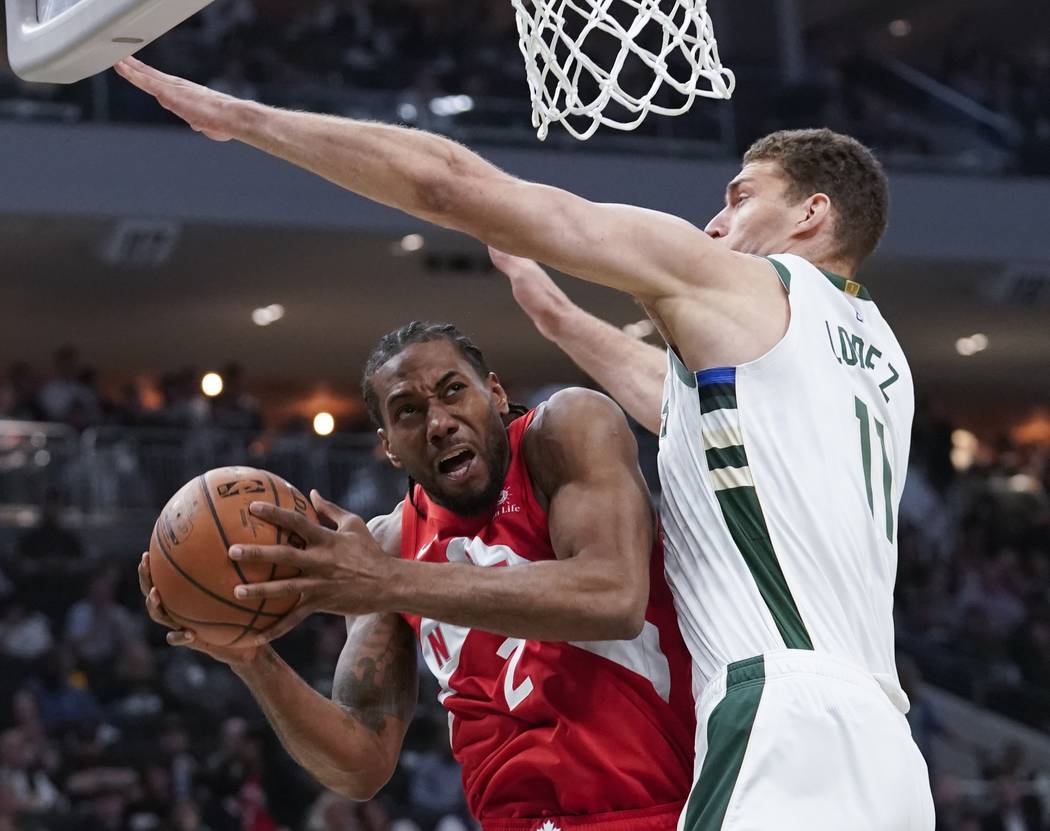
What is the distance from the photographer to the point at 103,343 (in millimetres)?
16984

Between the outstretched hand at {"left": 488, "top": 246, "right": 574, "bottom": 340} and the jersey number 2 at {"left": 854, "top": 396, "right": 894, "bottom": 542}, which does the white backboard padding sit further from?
the jersey number 2 at {"left": 854, "top": 396, "right": 894, "bottom": 542}

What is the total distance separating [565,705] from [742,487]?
0.73 metres

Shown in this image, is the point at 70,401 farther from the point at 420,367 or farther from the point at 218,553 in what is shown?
the point at 218,553

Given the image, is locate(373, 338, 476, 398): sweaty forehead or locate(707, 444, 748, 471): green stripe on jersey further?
locate(373, 338, 476, 398): sweaty forehead

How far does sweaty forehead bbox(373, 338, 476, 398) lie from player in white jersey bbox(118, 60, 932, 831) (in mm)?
463

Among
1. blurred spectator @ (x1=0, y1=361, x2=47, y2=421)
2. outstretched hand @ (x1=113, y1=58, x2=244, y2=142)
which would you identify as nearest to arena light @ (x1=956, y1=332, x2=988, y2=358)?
blurred spectator @ (x1=0, y1=361, x2=47, y2=421)

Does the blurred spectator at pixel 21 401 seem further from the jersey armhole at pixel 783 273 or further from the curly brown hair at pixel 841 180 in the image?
the jersey armhole at pixel 783 273

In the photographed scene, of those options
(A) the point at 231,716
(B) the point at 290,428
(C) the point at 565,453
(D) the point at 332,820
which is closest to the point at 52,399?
(B) the point at 290,428

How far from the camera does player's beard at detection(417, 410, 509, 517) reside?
3.69 meters

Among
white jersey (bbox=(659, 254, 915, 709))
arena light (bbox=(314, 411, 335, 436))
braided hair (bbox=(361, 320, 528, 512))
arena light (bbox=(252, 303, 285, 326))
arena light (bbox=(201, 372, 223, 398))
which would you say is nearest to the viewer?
white jersey (bbox=(659, 254, 915, 709))

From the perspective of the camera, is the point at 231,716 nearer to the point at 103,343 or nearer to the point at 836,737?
the point at 103,343

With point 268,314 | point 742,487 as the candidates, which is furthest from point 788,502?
point 268,314

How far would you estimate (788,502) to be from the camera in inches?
129

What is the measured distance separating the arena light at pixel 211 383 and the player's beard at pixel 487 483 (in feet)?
42.6
